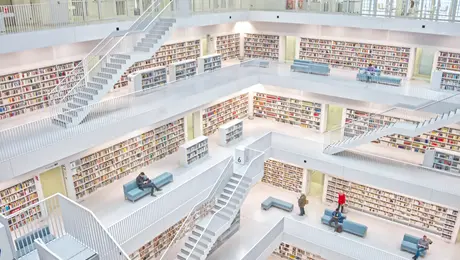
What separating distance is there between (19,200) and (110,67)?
472cm

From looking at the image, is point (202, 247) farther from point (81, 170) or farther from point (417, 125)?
point (417, 125)

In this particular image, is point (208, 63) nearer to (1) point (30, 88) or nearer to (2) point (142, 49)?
(2) point (142, 49)

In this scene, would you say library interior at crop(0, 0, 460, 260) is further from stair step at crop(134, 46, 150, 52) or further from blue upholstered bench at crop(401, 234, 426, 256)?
stair step at crop(134, 46, 150, 52)

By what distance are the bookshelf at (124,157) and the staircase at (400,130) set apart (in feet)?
20.0

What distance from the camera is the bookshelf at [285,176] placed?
17438mm

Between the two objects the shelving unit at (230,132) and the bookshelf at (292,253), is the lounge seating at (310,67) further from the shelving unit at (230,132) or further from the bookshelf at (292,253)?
the bookshelf at (292,253)

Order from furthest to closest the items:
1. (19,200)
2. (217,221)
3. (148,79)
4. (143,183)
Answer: (148,79)
(143,183)
(217,221)
(19,200)

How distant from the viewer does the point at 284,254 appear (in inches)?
629

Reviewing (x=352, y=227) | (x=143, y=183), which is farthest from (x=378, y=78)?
(x=143, y=183)

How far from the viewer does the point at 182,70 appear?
16.3 metres

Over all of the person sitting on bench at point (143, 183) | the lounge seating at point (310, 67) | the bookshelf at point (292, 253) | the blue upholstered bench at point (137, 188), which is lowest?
the bookshelf at point (292, 253)

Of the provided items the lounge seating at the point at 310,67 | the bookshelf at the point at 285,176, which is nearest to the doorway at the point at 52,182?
the bookshelf at the point at 285,176

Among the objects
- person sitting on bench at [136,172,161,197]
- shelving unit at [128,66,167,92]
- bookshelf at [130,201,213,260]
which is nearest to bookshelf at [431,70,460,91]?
bookshelf at [130,201,213,260]

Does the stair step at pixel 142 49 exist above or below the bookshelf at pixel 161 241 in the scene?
above
